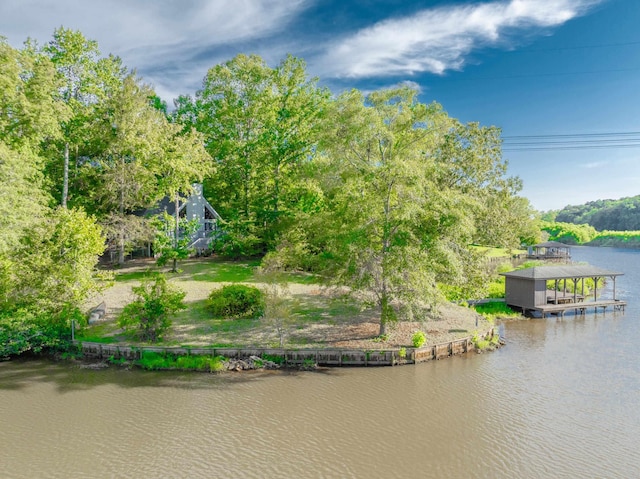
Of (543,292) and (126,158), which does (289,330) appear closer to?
(543,292)

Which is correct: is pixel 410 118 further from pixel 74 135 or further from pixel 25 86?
pixel 74 135

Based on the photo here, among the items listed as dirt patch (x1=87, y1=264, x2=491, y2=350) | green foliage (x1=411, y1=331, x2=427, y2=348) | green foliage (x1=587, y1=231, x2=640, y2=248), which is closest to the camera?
green foliage (x1=411, y1=331, x2=427, y2=348)

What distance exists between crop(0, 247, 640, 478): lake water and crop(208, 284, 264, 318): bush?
18.5 ft

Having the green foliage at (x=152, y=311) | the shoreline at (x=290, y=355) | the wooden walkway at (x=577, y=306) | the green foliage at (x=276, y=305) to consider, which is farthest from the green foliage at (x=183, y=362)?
the wooden walkway at (x=577, y=306)

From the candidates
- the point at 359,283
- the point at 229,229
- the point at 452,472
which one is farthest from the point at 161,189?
the point at 452,472

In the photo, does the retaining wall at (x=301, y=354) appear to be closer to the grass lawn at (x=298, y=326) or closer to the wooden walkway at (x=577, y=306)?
the grass lawn at (x=298, y=326)

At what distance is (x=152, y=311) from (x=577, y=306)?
2815cm

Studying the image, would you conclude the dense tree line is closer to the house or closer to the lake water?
the house

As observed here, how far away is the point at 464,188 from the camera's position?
35.9m

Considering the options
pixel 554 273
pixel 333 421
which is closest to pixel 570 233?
pixel 554 273

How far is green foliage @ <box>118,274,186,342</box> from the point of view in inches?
739

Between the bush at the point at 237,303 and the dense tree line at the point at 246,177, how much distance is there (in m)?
2.59

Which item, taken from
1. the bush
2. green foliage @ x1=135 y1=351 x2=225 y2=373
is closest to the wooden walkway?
the bush

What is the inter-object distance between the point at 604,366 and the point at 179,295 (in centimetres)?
1962
